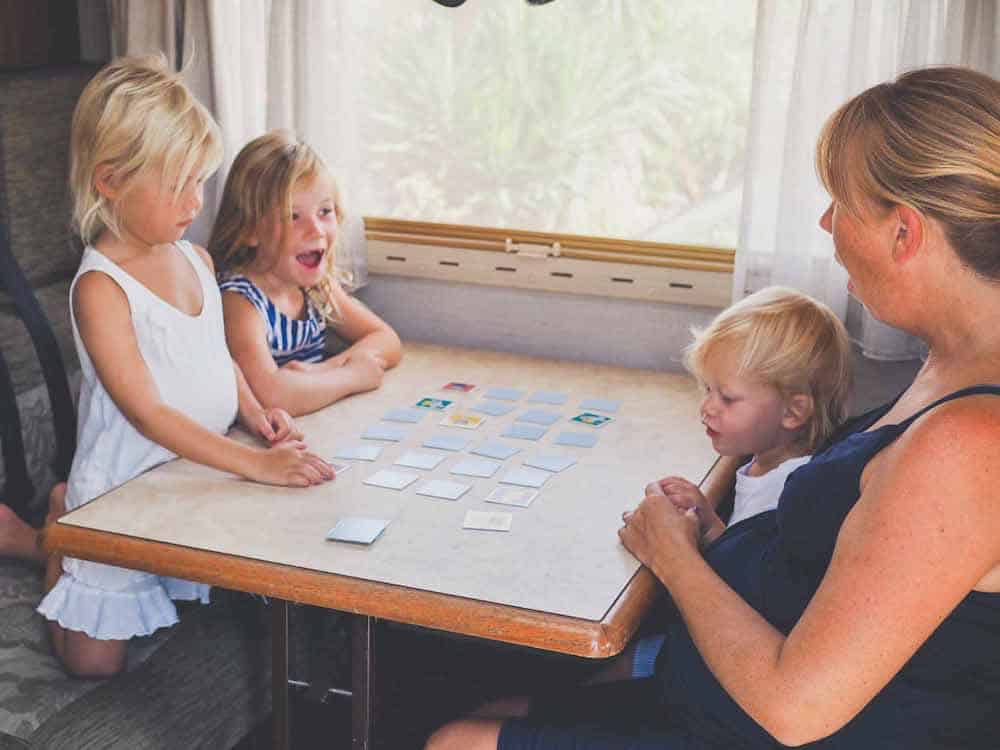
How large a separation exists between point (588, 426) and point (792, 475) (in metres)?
0.79

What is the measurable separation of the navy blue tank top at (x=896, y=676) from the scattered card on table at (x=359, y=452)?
28.9 inches

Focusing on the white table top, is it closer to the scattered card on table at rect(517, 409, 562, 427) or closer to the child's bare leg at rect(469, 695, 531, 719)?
the scattered card on table at rect(517, 409, 562, 427)

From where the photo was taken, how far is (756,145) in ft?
8.43

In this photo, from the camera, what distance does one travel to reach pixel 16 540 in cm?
234

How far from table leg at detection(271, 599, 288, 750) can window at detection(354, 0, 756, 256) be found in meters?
1.31

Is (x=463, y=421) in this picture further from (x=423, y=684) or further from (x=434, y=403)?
(x=423, y=684)

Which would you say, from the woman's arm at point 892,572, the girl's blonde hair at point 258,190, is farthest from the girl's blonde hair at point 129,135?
the woman's arm at point 892,572

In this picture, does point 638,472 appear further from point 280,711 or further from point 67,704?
point 67,704

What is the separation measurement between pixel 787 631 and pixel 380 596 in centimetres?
52

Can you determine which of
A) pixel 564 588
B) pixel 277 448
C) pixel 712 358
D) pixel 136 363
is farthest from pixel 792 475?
pixel 136 363

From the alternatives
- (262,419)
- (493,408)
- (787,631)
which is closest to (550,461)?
(493,408)

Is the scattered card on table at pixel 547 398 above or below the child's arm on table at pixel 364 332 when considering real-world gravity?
below

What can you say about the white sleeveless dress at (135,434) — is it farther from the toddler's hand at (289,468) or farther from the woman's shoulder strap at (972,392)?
the woman's shoulder strap at (972,392)

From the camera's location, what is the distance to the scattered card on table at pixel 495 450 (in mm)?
2123
